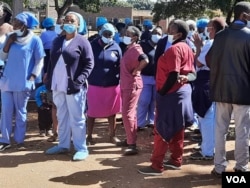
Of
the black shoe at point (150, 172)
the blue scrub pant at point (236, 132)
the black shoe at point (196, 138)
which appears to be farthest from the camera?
the black shoe at point (196, 138)

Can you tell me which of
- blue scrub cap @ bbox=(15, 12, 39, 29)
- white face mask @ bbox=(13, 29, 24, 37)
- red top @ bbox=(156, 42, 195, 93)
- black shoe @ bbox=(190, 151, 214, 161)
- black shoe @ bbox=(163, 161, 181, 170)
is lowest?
black shoe @ bbox=(190, 151, 214, 161)

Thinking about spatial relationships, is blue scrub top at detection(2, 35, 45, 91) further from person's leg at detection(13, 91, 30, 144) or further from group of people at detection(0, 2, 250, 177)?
person's leg at detection(13, 91, 30, 144)

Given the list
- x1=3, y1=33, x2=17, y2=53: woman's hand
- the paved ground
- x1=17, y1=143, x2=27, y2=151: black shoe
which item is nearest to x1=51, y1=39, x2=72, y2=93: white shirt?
x1=3, y1=33, x2=17, y2=53: woman's hand

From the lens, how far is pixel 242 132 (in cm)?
482

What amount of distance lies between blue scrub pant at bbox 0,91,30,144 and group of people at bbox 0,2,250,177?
0.01 meters

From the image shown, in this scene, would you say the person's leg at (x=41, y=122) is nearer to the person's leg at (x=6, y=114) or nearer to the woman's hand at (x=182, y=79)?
the person's leg at (x=6, y=114)

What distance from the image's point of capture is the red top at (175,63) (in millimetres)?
4855

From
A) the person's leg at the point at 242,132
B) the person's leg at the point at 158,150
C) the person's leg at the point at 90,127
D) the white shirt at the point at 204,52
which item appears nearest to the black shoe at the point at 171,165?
the person's leg at the point at 158,150

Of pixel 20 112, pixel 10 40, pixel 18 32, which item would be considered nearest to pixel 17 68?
pixel 10 40

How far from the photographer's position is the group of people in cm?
481

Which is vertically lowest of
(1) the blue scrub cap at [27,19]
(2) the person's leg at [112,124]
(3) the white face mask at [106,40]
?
(2) the person's leg at [112,124]

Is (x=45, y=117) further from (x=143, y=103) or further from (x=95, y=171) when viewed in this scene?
(x=95, y=171)

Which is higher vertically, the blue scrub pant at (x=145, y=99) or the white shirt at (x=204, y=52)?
the white shirt at (x=204, y=52)

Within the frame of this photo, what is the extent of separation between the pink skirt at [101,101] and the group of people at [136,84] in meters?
0.02
